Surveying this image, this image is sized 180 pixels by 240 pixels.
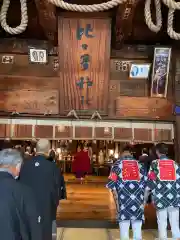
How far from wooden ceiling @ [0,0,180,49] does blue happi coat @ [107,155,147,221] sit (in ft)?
8.27

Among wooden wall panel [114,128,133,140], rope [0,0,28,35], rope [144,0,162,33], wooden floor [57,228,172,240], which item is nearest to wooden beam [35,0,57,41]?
rope [0,0,28,35]

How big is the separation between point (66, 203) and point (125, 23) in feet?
14.3

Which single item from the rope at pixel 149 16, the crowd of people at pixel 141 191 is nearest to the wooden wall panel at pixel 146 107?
the rope at pixel 149 16

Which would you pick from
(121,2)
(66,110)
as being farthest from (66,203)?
(121,2)

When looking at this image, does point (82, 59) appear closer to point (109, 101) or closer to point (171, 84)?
point (109, 101)

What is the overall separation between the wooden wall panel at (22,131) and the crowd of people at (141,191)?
2.43 meters

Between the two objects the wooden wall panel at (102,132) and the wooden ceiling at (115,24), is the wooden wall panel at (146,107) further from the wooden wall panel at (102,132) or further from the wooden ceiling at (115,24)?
the wooden ceiling at (115,24)

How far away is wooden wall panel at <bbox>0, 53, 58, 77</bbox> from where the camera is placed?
644cm

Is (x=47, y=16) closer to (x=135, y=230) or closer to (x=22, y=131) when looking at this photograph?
(x=22, y=131)

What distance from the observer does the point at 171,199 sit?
462cm

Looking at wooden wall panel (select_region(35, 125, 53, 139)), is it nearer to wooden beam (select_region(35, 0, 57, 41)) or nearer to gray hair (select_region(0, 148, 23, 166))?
wooden beam (select_region(35, 0, 57, 41))

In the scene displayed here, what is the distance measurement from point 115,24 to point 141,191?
3.11 meters

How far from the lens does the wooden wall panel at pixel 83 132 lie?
6.57 m

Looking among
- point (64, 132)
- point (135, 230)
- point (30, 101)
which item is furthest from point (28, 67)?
point (135, 230)
